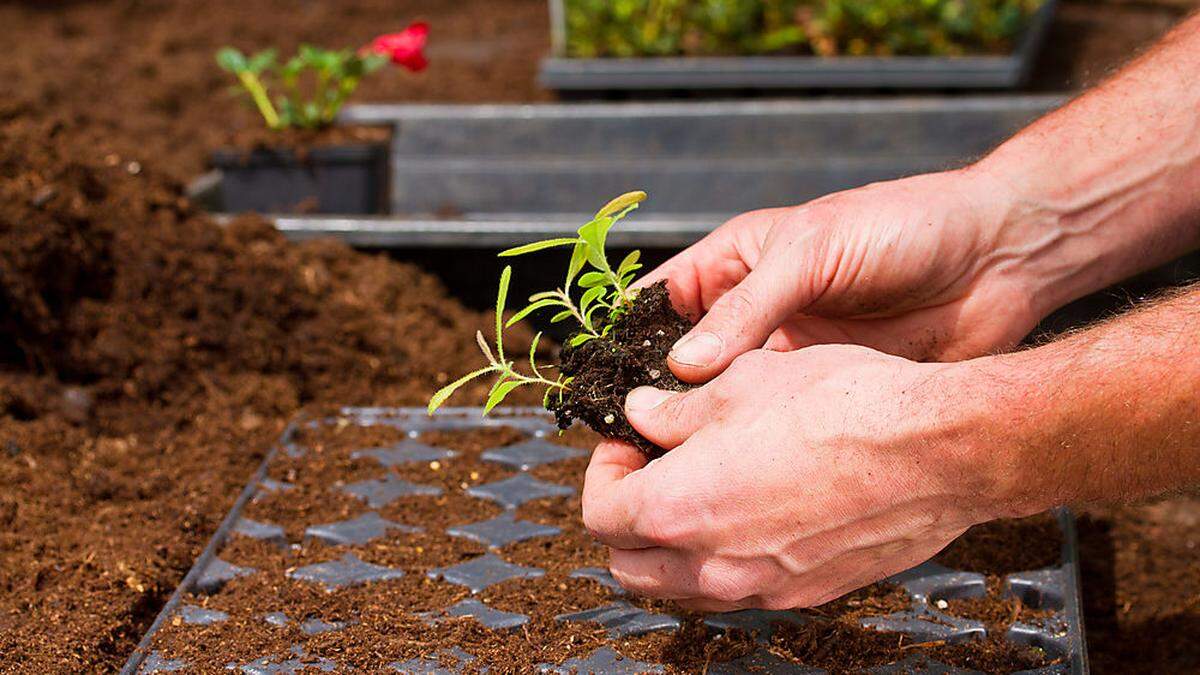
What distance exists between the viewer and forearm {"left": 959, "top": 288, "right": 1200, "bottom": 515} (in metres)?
1.21

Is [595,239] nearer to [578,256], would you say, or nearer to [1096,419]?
[578,256]

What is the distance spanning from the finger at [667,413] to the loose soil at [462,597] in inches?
11.7

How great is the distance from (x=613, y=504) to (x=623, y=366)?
0.25 meters

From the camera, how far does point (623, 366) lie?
5.03 feet

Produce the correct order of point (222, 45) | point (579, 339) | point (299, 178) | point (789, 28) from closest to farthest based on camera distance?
1. point (579, 339)
2. point (299, 178)
3. point (789, 28)
4. point (222, 45)

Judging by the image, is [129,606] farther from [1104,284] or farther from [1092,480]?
[1104,284]

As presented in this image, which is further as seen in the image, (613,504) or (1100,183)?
(1100,183)

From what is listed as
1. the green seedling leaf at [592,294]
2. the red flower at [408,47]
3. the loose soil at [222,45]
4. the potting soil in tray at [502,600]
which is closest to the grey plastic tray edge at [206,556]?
the potting soil in tray at [502,600]

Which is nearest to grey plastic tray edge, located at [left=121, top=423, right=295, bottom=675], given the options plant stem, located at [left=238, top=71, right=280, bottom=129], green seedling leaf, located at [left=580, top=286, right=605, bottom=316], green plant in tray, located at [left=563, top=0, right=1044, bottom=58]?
green seedling leaf, located at [left=580, top=286, right=605, bottom=316]

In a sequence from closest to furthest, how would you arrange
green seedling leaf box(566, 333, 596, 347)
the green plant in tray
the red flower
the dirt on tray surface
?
green seedling leaf box(566, 333, 596, 347) < the dirt on tray surface < the red flower < the green plant in tray

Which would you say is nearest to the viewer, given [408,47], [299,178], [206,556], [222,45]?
[206,556]

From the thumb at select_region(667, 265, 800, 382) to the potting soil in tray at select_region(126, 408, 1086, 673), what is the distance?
14.3 inches

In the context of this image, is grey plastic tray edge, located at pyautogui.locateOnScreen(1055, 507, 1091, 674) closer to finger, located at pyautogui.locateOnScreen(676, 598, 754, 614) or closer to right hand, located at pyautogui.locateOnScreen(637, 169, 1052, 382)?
A: right hand, located at pyautogui.locateOnScreen(637, 169, 1052, 382)

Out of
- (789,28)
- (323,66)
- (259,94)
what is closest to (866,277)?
(323,66)
